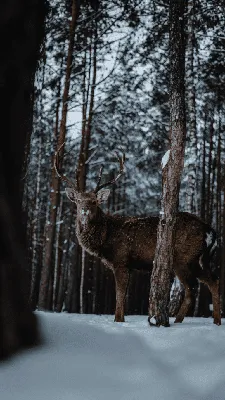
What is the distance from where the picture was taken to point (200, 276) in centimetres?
702

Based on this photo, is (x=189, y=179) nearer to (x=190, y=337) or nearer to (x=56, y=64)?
(x=56, y=64)

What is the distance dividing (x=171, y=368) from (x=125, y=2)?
1128 cm

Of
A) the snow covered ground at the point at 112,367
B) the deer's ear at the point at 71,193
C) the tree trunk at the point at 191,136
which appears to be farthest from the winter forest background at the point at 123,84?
the snow covered ground at the point at 112,367

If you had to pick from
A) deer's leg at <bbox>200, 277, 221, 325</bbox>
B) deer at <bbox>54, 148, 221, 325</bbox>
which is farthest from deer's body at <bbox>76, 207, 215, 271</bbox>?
deer's leg at <bbox>200, 277, 221, 325</bbox>

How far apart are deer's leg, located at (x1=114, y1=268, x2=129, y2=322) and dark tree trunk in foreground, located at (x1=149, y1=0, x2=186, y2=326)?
4.83 ft

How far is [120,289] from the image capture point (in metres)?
6.96

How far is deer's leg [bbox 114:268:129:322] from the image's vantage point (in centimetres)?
668

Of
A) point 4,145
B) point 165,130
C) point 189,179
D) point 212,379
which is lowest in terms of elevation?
point 212,379

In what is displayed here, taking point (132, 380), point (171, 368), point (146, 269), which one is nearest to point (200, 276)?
point (146, 269)

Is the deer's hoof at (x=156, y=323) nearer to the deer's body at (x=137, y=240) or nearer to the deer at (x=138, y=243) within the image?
the deer at (x=138, y=243)

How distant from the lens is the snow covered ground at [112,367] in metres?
2.22

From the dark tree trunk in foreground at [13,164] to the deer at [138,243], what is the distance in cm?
453

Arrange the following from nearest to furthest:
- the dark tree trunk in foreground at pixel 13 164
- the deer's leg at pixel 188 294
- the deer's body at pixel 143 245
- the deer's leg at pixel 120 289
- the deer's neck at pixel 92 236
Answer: the dark tree trunk in foreground at pixel 13 164
the deer's leg at pixel 120 289
the deer's leg at pixel 188 294
the deer's body at pixel 143 245
the deer's neck at pixel 92 236

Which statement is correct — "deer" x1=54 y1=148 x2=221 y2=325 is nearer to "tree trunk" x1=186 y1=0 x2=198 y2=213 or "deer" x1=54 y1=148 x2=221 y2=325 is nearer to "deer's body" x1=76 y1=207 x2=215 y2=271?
"deer's body" x1=76 y1=207 x2=215 y2=271
